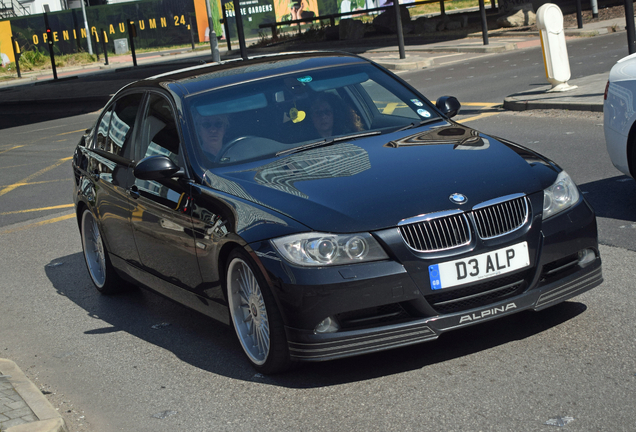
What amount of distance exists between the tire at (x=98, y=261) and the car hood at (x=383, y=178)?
1.93 meters

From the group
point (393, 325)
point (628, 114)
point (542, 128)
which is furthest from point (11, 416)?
point (542, 128)

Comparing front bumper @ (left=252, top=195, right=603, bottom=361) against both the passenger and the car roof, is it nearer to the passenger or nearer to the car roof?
the passenger

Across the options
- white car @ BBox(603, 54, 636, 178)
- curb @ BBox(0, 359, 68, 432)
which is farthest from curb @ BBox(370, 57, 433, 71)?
curb @ BBox(0, 359, 68, 432)

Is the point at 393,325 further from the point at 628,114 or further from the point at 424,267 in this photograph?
the point at 628,114

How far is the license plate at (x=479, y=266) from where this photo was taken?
3.90 meters

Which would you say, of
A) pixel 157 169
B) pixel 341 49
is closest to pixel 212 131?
pixel 157 169

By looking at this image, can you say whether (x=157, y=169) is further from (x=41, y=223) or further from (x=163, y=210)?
(x=41, y=223)

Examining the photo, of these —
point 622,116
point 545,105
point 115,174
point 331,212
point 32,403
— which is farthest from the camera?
point 545,105

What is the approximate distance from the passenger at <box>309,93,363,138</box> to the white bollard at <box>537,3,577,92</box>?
8.89 metres

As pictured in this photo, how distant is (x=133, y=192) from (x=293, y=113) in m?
1.17

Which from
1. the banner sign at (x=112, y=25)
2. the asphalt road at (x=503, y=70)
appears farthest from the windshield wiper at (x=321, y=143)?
the banner sign at (x=112, y=25)

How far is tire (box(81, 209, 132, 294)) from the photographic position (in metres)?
6.33

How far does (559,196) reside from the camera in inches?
170

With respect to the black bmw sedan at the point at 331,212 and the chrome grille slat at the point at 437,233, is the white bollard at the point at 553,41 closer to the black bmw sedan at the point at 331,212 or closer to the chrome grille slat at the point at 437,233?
the black bmw sedan at the point at 331,212
